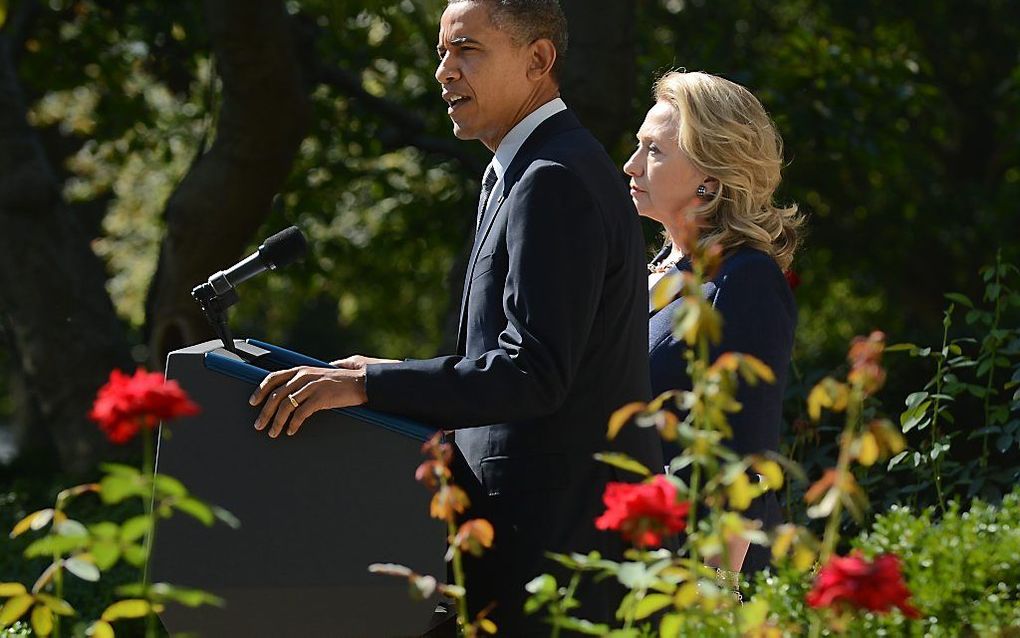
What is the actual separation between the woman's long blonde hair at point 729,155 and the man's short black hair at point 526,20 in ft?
2.60

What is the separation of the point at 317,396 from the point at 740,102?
1.65 m

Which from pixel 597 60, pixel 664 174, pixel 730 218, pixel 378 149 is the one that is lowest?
pixel 378 149

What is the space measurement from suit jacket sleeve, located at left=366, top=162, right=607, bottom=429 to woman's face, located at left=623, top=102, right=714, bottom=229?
1.04 m

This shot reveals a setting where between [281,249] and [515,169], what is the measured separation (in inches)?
18.8

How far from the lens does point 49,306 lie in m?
A: 7.71

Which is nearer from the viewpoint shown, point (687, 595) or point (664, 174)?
point (687, 595)

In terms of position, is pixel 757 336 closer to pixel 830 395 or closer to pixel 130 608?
pixel 830 395

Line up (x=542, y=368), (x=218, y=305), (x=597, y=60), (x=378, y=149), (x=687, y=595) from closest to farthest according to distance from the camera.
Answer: (x=687, y=595), (x=542, y=368), (x=218, y=305), (x=597, y=60), (x=378, y=149)

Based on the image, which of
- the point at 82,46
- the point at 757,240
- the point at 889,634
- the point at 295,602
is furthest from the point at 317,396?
the point at 82,46

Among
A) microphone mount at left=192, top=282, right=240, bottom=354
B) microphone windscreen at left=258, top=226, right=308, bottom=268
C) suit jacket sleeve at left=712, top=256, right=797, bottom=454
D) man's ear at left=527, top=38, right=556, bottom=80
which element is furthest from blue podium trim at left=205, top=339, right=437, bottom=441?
suit jacket sleeve at left=712, top=256, right=797, bottom=454

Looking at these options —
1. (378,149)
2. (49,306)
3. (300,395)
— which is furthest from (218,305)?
(378,149)

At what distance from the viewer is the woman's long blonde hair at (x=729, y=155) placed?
3.70 metres

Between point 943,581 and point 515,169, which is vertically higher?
point 515,169

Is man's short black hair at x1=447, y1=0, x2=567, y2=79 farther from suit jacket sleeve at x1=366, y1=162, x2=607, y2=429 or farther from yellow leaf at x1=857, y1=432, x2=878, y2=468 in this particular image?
yellow leaf at x1=857, y1=432, x2=878, y2=468
